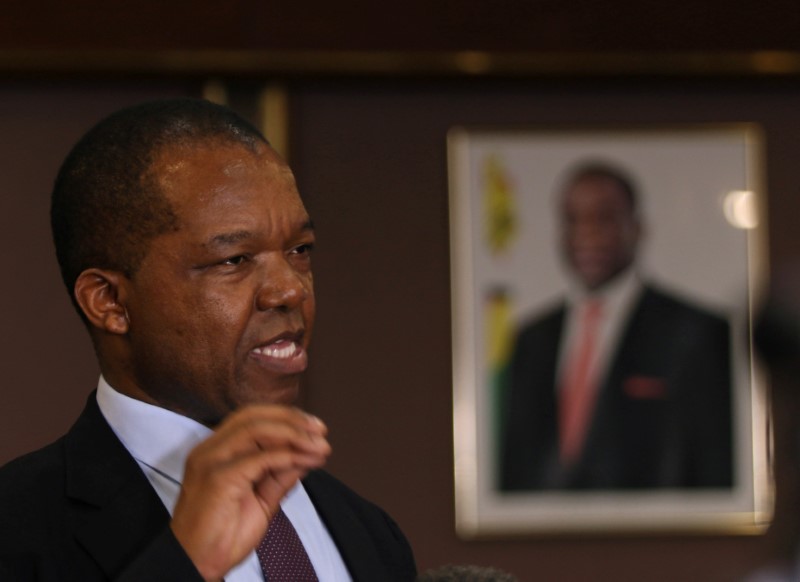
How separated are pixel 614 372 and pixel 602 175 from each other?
22.5 inches

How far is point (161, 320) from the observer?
1.29 m

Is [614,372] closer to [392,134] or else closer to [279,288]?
[392,134]

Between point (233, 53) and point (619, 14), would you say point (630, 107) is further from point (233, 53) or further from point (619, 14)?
point (233, 53)

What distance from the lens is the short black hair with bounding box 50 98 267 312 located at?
4.23 feet

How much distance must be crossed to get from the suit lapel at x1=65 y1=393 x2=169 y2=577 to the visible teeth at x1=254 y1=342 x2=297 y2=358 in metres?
0.19

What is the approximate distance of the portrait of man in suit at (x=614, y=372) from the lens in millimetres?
3318

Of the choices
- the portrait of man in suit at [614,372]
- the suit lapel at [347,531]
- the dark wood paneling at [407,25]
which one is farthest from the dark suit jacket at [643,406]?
the suit lapel at [347,531]

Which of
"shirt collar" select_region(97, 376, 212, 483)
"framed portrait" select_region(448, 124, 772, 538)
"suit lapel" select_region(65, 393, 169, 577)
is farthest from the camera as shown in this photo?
"framed portrait" select_region(448, 124, 772, 538)

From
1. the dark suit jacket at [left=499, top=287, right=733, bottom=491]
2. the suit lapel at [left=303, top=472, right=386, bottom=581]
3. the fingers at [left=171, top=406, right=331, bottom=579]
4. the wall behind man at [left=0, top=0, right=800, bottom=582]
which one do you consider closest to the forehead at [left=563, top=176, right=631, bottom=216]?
the wall behind man at [left=0, top=0, right=800, bottom=582]

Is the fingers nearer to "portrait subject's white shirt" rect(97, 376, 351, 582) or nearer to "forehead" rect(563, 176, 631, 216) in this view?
"portrait subject's white shirt" rect(97, 376, 351, 582)

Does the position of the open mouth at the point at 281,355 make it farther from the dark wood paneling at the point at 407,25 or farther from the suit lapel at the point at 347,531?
the dark wood paneling at the point at 407,25

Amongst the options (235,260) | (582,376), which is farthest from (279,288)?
(582,376)

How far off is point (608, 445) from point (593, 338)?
0.31m

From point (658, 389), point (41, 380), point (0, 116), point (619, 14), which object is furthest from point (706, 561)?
point (0, 116)
